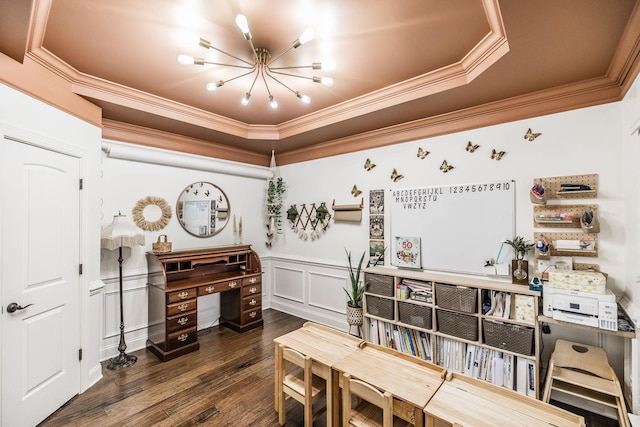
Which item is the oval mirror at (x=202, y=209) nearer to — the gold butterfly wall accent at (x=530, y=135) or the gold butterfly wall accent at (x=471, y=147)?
the gold butterfly wall accent at (x=471, y=147)

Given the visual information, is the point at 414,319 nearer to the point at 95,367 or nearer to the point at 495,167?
the point at 495,167

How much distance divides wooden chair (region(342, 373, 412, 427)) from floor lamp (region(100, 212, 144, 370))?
246 centimetres

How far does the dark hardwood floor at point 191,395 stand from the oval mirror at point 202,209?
4.95 feet

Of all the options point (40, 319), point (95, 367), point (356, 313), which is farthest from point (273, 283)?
point (40, 319)

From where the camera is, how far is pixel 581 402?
7.25ft

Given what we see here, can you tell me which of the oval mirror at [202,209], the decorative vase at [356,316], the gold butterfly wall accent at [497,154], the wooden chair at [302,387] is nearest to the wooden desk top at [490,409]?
the wooden chair at [302,387]

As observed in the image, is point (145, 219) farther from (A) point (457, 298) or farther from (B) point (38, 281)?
(A) point (457, 298)

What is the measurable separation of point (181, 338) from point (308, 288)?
1.76 meters

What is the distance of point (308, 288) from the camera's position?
4184mm

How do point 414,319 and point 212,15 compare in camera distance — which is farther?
point 414,319

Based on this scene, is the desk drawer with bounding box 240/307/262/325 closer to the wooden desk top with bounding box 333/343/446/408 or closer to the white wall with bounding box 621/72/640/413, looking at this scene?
the wooden desk top with bounding box 333/343/446/408

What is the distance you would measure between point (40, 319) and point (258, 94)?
101 inches

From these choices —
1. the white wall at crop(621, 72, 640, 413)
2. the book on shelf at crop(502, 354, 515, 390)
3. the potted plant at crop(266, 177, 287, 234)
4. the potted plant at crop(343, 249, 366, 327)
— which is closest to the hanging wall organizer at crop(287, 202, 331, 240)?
the potted plant at crop(266, 177, 287, 234)

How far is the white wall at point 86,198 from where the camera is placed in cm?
211
